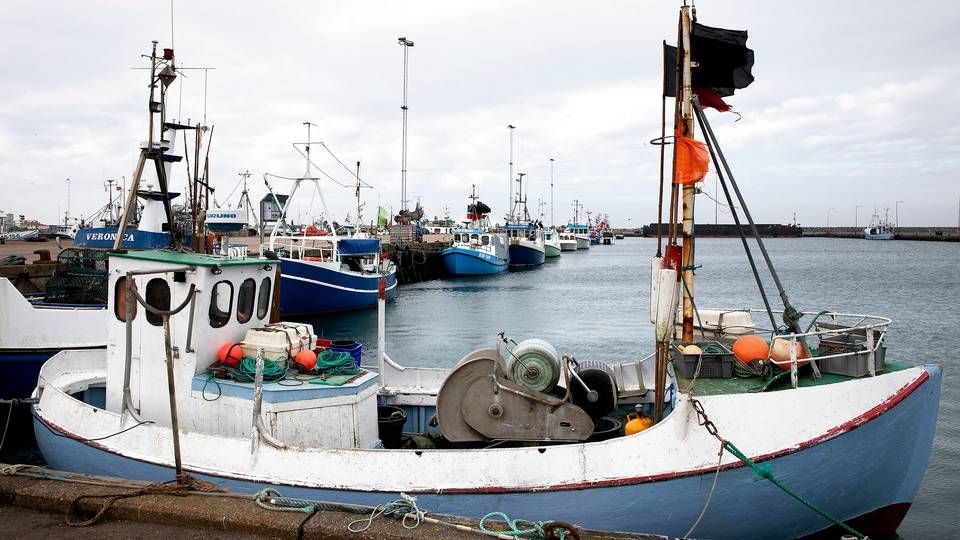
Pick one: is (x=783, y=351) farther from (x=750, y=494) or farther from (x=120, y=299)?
(x=120, y=299)

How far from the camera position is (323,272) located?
26.1 meters

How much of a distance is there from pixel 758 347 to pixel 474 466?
286 cm

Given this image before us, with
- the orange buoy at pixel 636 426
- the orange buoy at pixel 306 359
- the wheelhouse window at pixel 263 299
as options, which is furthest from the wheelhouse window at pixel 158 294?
the orange buoy at pixel 636 426

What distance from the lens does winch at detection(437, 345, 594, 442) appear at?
20.6ft

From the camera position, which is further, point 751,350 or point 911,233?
point 911,233

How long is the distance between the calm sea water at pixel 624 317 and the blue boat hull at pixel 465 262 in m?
1.86

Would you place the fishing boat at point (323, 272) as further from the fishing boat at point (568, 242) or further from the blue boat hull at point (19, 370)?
the fishing boat at point (568, 242)

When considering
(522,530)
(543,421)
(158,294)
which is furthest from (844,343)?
(158,294)

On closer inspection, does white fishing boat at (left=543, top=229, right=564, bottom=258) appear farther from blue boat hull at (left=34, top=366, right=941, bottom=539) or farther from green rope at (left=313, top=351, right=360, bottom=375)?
blue boat hull at (left=34, top=366, right=941, bottom=539)

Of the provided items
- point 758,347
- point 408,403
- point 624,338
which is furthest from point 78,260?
point 624,338

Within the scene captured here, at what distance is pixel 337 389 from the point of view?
645 centimetres

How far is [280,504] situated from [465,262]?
46.6 meters

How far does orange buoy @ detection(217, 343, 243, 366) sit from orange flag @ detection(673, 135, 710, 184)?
15.6 ft

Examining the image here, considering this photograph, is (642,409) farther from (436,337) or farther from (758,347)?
(436,337)
